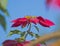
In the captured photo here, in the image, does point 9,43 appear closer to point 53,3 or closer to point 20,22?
point 20,22

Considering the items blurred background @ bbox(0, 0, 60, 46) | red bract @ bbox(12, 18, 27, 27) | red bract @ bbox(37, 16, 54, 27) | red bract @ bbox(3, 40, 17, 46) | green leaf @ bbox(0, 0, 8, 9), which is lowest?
red bract @ bbox(3, 40, 17, 46)

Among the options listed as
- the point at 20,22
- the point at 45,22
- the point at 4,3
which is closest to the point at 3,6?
the point at 4,3

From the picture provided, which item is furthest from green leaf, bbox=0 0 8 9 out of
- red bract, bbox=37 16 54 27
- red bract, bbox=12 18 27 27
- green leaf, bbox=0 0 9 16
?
red bract, bbox=37 16 54 27

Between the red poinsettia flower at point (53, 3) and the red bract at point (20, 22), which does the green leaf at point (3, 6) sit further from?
the red poinsettia flower at point (53, 3)

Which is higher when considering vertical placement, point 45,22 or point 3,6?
point 3,6

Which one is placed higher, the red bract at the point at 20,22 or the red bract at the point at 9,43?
the red bract at the point at 20,22

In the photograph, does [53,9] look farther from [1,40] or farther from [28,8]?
[1,40]

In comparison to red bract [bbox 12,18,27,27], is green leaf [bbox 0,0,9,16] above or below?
above

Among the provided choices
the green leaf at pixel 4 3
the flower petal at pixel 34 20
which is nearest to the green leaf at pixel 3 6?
the green leaf at pixel 4 3

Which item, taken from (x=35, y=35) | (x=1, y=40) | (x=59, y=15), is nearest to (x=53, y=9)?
(x=59, y=15)

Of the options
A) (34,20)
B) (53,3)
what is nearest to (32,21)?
(34,20)

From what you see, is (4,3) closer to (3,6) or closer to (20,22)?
(3,6)

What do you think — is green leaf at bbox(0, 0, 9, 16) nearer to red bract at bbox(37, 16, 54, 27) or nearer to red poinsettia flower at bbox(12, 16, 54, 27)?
red poinsettia flower at bbox(12, 16, 54, 27)
